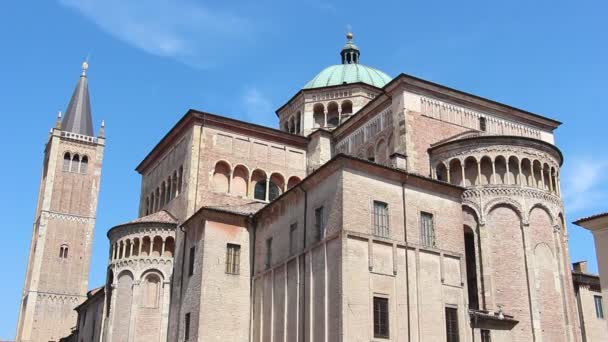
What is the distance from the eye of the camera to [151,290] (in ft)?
102

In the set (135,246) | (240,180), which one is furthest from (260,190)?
(135,246)

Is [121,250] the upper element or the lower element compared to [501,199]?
lower

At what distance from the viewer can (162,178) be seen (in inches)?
A: 1446

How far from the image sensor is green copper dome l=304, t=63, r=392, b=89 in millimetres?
42188

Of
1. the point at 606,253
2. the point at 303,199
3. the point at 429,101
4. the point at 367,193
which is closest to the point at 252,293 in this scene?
the point at 303,199

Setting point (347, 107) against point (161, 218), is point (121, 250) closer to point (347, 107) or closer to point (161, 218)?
point (161, 218)

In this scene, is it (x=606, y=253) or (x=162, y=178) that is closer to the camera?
(x=606, y=253)

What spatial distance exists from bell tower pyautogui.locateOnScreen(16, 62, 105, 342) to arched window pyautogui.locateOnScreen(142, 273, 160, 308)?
127 ft

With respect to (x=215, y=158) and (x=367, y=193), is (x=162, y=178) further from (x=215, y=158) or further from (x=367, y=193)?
(x=367, y=193)

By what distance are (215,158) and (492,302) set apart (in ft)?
49.5

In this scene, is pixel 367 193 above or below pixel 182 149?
below

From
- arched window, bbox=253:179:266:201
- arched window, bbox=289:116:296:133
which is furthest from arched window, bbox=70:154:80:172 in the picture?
arched window, bbox=253:179:266:201

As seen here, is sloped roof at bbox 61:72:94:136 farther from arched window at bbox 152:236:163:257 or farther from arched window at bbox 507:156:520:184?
arched window at bbox 507:156:520:184

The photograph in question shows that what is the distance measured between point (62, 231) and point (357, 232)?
5380 centimetres
